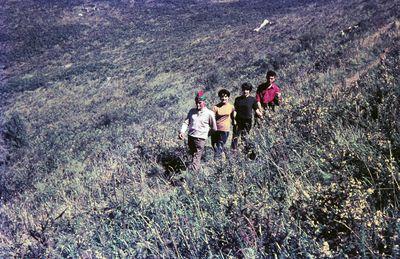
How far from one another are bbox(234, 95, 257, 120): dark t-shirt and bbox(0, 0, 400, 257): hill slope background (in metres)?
0.66

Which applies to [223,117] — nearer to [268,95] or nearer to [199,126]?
[199,126]

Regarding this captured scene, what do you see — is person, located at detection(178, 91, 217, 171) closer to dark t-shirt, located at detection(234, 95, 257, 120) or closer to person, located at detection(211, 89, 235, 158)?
person, located at detection(211, 89, 235, 158)

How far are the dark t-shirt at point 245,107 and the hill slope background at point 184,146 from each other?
2.16ft

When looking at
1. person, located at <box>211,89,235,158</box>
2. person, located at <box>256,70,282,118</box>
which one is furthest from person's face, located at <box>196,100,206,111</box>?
person, located at <box>256,70,282,118</box>

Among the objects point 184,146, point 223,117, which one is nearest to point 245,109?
point 223,117

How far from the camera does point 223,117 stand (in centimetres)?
620

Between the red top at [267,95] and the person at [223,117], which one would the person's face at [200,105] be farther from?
the red top at [267,95]

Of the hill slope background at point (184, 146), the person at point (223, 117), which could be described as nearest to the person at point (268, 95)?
the hill slope background at point (184, 146)

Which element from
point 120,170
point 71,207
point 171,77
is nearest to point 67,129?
point 171,77

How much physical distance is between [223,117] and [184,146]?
117 centimetres

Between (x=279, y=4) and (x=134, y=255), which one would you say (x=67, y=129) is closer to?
(x=134, y=255)

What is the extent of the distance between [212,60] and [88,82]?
12.8 meters

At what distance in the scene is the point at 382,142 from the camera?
2.65 meters

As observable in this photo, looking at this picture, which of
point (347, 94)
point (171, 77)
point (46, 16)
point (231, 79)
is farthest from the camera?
point (46, 16)
